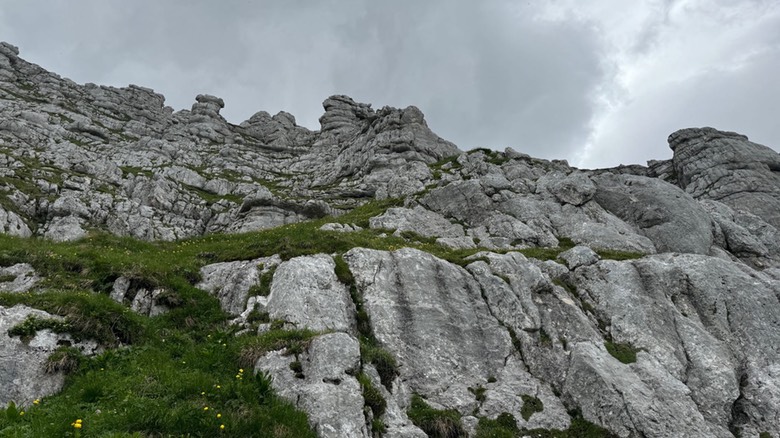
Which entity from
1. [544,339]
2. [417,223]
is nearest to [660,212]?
[417,223]

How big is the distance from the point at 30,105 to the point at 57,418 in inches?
6277

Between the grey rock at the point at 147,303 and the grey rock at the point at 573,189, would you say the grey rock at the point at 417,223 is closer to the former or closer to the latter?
the grey rock at the point at 573,189

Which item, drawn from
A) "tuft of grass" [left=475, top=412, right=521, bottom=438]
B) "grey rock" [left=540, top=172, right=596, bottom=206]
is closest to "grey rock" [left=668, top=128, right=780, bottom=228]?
"grey rock" [left=540, top=172, right=596, bottom=206]

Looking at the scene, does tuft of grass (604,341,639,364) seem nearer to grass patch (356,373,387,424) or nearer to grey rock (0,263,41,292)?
grass patch (356,373,387,424)

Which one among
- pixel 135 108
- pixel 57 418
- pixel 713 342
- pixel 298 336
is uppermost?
pixel 135 108

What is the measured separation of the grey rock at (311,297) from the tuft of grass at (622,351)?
1161 centimetres

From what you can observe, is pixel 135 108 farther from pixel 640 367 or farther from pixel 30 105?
pixel 640 367

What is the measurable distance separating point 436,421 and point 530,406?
434 centimetres

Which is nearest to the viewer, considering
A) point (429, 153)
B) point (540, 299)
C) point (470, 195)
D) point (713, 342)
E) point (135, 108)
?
point (713, 342)

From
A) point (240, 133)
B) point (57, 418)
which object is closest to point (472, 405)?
point (57, 418)

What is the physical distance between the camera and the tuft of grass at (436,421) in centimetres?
1506

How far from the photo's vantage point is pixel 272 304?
63.4 feet

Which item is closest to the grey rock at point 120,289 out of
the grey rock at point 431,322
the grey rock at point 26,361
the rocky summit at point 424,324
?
the rocky summit at point 424,324

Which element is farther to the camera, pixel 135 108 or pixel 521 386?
pixel 135 108
